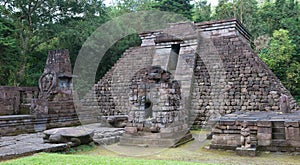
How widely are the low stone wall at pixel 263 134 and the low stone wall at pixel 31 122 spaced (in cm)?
683

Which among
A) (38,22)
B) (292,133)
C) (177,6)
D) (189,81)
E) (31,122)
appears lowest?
(31,122)

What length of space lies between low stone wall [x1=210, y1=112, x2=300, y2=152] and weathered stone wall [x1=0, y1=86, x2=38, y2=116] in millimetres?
8715

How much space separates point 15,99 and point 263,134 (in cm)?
1032

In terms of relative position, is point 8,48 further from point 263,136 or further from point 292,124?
point 292,124

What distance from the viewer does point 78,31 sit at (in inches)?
774

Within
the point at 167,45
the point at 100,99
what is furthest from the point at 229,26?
the point at 100,99

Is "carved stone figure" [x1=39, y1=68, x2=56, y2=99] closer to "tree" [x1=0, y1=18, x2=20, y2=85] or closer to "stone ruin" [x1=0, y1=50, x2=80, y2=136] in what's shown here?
"stone ruin" [x1=0, y1=50, x2=80, y2=136]

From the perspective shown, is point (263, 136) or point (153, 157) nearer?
point (153, 157)

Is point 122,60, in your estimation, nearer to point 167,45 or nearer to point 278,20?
point 167,45

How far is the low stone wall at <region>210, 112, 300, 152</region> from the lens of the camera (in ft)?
22.0

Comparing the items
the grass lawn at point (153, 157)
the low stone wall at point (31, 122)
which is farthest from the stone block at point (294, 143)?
the low stone wall at point (31, 122)

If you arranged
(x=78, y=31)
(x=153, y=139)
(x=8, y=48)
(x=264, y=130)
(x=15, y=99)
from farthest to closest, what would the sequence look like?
1. (x=78, y=31)
2. (x=8, y=48)
3. (x=15, y=99)
4. (x=153, y=139)
5. (x=264, y=130)

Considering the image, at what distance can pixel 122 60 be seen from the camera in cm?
1658

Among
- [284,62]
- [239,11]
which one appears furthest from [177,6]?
[284,62]
